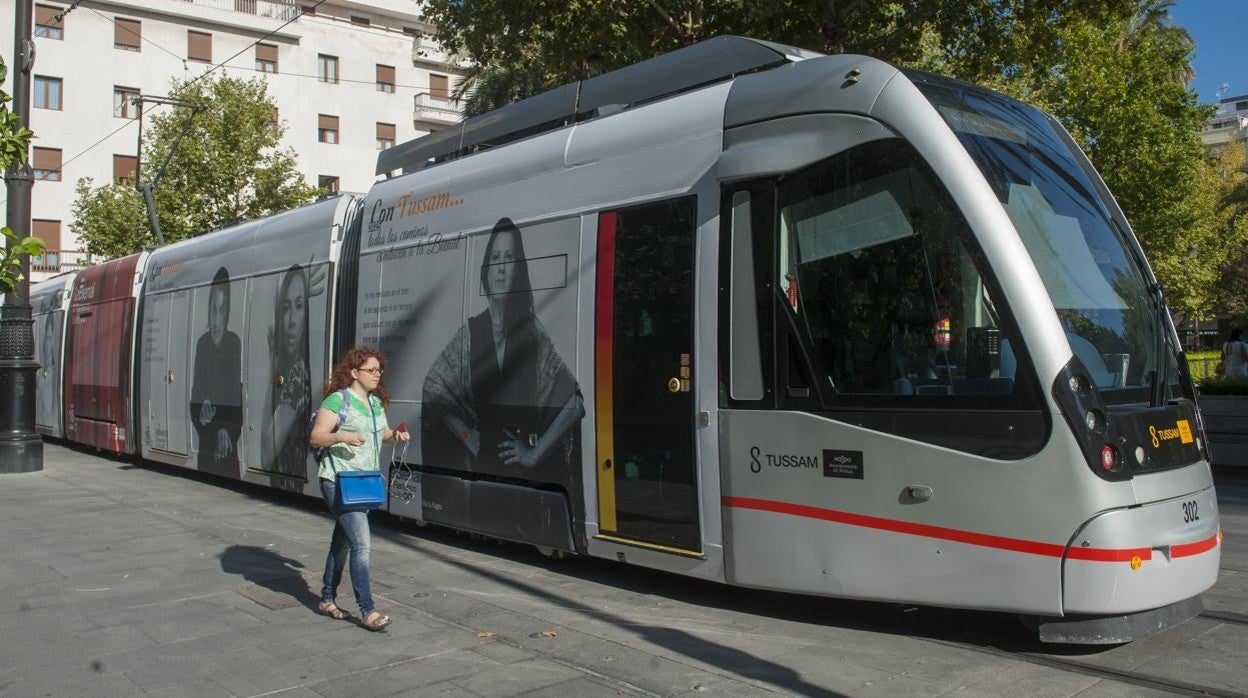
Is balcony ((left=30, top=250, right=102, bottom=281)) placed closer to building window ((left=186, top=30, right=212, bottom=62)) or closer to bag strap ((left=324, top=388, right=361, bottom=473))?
building window ((left=186, top=30, right=212, bottom=62))

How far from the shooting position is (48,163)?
3741cm

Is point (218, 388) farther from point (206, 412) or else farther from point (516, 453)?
point (516, 453)

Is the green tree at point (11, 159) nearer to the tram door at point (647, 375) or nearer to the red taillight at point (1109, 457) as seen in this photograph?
the tram door at point (647, 375)

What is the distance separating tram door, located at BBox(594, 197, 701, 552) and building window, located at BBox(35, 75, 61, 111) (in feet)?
124

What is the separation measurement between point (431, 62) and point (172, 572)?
138 feet

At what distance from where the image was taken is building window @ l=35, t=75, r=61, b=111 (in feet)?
122

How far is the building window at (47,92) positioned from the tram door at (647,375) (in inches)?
1491

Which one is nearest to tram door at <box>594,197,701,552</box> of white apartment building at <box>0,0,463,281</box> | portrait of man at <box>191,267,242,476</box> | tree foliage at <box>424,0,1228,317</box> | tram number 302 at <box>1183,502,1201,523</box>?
tram number 302 at <box>1183,502,1201,523</box>

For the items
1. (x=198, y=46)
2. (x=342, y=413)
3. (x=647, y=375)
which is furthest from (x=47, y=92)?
(x=647, y=375)

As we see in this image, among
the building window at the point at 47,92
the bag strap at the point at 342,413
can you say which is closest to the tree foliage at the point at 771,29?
the bag strap at the point at 342,413

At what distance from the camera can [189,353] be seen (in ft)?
41.2

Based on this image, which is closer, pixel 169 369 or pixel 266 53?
pixel 169 369

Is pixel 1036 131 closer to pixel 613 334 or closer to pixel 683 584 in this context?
pixel 613 334

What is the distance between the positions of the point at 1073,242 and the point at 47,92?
133 ft
